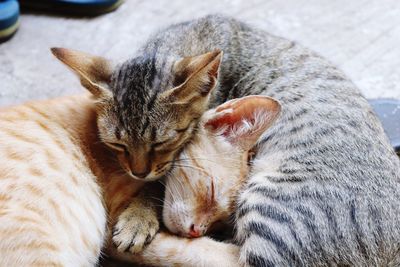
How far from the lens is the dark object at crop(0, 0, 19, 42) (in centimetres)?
327

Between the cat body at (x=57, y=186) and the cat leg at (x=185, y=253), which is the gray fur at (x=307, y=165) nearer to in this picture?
the cat leg at (x=185, y=253)

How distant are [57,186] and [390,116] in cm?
148

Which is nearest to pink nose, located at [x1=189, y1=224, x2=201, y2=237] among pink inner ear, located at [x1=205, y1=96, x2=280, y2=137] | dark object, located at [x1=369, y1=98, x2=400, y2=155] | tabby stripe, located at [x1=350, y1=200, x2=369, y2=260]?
pink inner ear, located at [x1=205, y1=96, x2=280, y2=137]

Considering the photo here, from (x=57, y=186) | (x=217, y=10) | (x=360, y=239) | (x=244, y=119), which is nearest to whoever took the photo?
(x=360, y=239)

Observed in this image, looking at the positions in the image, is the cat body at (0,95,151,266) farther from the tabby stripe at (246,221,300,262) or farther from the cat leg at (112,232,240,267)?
the tabby stripe at (246,221,300,262)

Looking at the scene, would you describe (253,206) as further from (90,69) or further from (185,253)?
(90,69)

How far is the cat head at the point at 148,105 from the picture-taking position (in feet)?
6.84

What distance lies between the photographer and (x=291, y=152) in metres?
2.13

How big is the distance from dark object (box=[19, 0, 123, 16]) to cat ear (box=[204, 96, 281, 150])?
5.30 feet

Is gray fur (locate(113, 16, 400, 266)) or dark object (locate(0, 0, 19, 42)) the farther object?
dark object (locate(0, 0, 19, 42))

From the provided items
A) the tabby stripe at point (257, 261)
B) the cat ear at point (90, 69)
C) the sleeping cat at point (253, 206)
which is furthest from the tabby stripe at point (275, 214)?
the cat ear at point (90, 69)

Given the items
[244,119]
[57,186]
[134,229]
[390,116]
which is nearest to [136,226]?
[134,229]

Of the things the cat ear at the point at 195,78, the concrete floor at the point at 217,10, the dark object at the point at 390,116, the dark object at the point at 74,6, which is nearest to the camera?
the cat ear at the point at 195,78

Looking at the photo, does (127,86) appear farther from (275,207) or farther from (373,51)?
(373,51)
